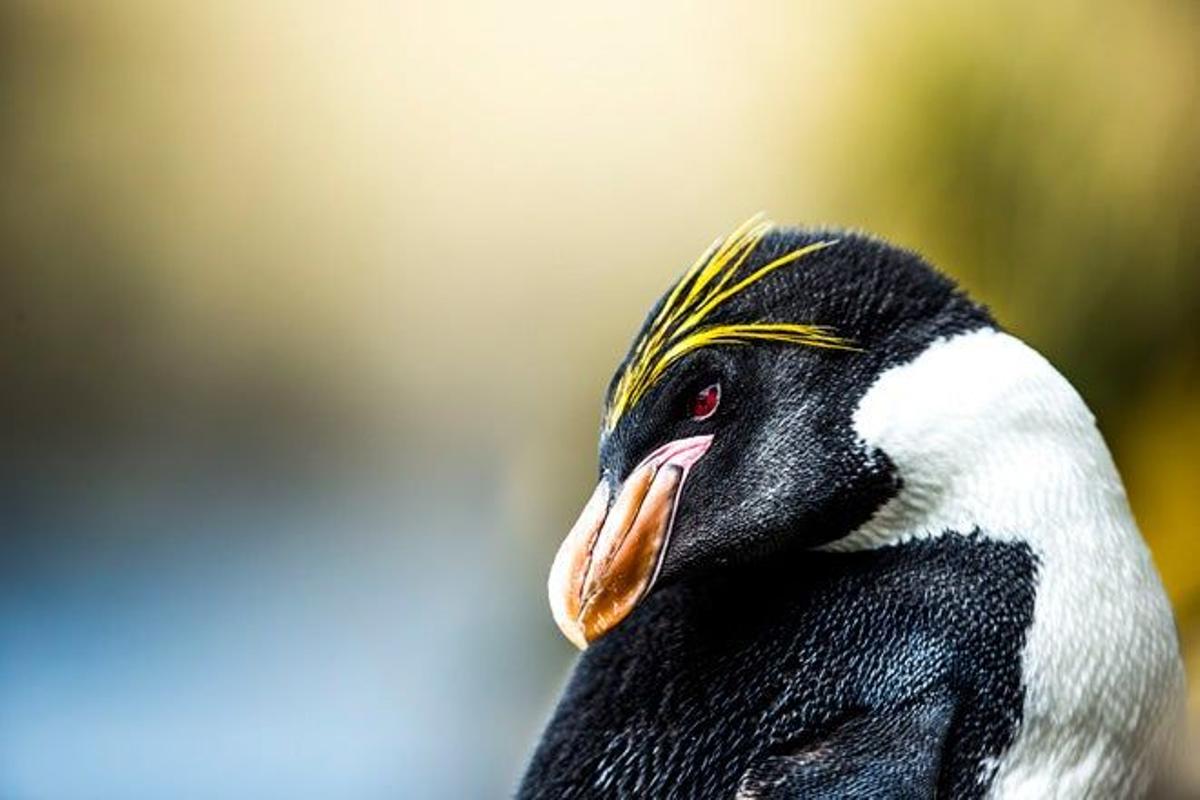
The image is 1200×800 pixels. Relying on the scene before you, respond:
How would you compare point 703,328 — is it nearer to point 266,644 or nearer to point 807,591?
point 807,591

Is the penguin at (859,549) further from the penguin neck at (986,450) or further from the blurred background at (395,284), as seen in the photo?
the blurred background at (395,284)

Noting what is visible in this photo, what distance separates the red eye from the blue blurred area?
4.34 ft

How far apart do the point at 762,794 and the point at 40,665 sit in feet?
5.16

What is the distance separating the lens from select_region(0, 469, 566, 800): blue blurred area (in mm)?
2145

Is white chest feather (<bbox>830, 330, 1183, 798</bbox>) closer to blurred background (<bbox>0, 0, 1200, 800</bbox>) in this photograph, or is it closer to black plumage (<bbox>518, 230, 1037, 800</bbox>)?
black plumage (<bbox>518, 230, 1037, 800</bbox>)

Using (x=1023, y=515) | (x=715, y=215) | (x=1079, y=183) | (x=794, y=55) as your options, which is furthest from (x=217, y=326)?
(x=1023, y=515)

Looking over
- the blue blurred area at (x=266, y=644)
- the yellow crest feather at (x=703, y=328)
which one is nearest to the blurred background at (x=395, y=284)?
the blue blurred area at (x=266, y=644)

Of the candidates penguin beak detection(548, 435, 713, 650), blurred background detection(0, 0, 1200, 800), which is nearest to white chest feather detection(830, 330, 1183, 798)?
penguin beak detection(548, 435, 713, 650)

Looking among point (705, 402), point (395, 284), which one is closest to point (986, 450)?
point (705, 402)

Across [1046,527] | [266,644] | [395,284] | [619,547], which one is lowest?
[1046,527]

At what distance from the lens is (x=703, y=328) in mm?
907

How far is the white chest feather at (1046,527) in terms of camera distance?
2.80 feet

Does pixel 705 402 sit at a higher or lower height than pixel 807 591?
higher

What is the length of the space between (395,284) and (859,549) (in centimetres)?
139
